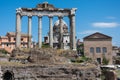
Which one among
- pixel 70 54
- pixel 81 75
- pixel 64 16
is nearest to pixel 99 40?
pixel 64 16

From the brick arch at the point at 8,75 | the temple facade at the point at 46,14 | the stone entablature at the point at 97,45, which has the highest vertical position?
the temple facade at the point at 46,14

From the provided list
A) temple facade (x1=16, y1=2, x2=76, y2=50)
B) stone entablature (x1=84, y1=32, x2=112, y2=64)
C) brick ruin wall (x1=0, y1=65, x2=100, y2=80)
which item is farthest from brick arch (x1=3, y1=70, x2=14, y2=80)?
stone entablature (x1=84, y1=32, x2=112, y2=64)

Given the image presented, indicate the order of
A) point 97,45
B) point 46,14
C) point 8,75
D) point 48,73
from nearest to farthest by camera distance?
point 8,75, point 48,73, point 46,14, point 97,45

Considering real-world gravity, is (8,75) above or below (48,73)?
below

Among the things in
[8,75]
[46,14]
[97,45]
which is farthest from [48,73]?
[97,45]

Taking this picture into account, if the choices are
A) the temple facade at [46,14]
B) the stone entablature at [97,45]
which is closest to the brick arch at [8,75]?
the temple facade at [46,14]

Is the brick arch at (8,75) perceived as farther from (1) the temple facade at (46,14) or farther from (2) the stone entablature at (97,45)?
(2) the stone entablature at (97,45)

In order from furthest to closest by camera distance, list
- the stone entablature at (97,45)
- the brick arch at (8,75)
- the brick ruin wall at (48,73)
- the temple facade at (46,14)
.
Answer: the stone entablature at (97,45) < the temple facade at (46,14) < the brick ruin wall at (48,73) < the brick arch at (8,75)

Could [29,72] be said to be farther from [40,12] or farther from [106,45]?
[106,45]

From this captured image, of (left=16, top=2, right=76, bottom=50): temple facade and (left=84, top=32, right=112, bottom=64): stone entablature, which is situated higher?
(left=16, top=2, right=76, bottom=50): temple facade

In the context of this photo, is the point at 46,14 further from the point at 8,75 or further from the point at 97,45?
the point at 97,45

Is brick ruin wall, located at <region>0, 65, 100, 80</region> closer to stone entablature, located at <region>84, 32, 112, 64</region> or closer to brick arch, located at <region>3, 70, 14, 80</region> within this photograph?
brick arch, located at <region>3, 70, 14, 80</region>

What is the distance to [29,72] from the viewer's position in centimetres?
2542

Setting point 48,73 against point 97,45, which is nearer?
point 48,73
